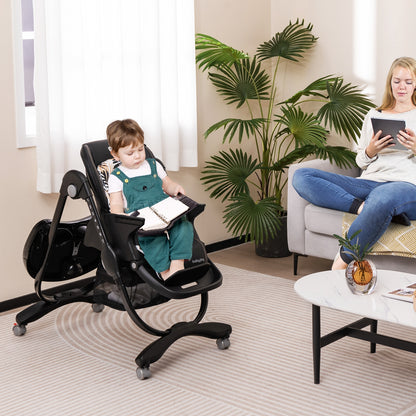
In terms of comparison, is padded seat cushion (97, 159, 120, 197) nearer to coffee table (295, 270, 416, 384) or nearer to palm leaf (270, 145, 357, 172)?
coffee table (295, 270, 416, 384)

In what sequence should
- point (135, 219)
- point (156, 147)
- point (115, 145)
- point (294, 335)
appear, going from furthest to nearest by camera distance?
point (156, 147) → point (294, 335) → point (115, 145) → point (135, 219)

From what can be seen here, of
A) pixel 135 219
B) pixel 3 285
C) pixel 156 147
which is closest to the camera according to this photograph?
pixel 135 219

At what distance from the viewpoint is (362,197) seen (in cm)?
378

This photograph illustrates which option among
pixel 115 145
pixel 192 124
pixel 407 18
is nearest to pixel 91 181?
pixel 115 145

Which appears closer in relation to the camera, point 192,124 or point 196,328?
point 196,328

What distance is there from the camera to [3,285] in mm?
3660

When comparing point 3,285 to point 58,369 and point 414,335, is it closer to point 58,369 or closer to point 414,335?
point 58,369

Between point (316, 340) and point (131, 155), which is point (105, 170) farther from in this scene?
point (316, 340)

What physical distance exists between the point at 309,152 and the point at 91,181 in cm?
163

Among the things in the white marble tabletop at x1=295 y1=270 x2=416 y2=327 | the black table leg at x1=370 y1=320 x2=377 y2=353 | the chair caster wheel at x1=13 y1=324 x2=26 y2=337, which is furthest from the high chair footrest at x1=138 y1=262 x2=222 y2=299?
the chair caster wheel at x1=13 y1=324 x2=26 y2=337

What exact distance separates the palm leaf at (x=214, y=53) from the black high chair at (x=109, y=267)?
4.61ft

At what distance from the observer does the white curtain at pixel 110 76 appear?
11.8ft

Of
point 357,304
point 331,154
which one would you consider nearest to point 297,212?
point 331,154

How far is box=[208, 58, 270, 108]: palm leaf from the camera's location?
453 centimetres
